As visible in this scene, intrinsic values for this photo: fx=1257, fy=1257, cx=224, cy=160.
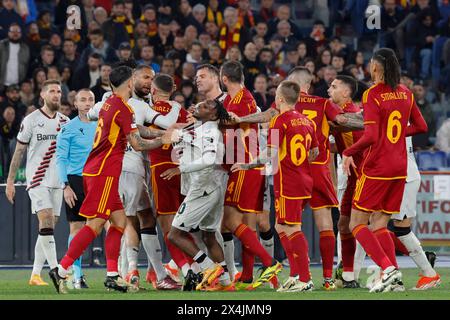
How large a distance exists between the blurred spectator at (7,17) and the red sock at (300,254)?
37.8ft

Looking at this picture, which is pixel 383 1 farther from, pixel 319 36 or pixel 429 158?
pixel 429 158

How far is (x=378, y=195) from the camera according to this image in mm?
12172

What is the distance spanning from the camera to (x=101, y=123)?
12531 millimetres

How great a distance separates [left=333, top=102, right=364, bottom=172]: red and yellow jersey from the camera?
1341 centimetres

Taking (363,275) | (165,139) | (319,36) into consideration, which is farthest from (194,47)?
(165,139)

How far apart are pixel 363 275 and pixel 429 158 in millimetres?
4492

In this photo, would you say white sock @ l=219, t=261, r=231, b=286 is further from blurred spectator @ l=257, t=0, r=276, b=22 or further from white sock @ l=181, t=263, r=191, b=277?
blurred spectator @ l=257, t=0, r=276, b=22

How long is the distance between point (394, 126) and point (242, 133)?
1.76 meters

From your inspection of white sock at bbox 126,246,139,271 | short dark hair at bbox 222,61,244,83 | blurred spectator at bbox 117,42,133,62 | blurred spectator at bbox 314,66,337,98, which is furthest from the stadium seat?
white sock at bbox 126,246,139,271

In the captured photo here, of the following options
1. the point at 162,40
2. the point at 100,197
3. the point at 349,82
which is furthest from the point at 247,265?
the point at 162,40

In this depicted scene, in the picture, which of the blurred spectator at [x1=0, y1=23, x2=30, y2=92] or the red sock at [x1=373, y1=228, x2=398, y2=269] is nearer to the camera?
the red sock at [x1=373, y1=228, x2=398, y2=269]

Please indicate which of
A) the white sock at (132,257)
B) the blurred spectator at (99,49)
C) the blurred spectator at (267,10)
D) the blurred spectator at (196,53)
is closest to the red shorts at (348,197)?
the white sock at (132,257)

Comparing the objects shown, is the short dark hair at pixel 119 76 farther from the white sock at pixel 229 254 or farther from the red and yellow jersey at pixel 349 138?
the red and yellow jersey at pixel 349 138

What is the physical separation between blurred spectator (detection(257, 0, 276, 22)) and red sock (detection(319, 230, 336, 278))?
483 inches
